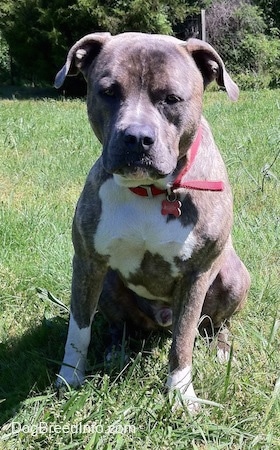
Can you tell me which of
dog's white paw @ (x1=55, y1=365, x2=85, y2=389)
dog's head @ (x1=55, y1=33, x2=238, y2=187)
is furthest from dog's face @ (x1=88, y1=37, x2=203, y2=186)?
dog's white paw @ (x1=55, y1=365, x2=85, y2=389)

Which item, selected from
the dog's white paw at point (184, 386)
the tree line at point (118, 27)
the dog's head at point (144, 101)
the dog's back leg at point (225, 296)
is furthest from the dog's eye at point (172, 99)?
the tree line at point (118, 27)

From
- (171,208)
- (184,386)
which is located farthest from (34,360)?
(171,208)

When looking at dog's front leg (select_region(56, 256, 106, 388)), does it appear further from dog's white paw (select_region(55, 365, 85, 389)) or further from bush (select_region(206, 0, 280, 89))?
bush (select_region(206, 0, 280, 89))

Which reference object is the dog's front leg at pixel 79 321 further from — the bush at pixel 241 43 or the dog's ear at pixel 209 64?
the bush at pixel 241 43

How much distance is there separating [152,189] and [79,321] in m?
0.56

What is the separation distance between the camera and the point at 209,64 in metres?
2.04

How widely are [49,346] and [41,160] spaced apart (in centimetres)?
250

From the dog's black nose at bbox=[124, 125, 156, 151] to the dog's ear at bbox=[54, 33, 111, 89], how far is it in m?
0.43

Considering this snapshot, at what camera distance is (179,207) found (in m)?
2.02

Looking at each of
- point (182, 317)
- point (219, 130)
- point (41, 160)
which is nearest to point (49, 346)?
point (182, 317)

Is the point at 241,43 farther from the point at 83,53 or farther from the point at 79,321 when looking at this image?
the point at 79,321

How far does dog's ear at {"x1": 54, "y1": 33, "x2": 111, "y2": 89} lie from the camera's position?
1999 millimetres

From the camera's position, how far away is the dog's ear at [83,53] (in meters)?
2.00

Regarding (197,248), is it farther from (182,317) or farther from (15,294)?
(15,294)
